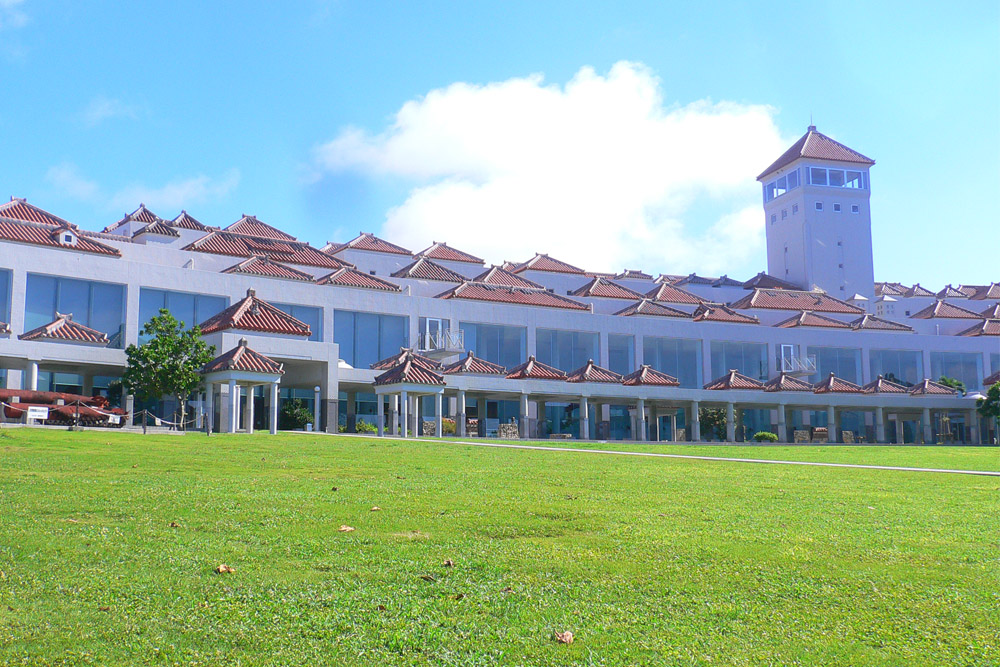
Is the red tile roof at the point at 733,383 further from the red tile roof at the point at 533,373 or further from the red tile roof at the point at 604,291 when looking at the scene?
the red tile roof at the point at 604,291

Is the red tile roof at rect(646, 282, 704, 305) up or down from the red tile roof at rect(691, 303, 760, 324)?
up

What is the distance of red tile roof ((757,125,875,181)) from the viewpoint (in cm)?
8338

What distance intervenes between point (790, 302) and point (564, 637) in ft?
221

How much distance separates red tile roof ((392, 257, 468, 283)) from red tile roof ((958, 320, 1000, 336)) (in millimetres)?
37665

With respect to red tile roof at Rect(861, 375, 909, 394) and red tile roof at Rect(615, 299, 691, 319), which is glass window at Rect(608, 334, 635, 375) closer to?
red tile roof at Rect(615, 299, 691, 319)

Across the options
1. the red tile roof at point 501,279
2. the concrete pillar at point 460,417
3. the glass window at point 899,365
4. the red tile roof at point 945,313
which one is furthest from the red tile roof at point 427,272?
the red tile roof at point 945,313

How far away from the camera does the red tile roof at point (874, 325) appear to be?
66.4 metres

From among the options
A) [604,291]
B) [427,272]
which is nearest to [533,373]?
[427,272]

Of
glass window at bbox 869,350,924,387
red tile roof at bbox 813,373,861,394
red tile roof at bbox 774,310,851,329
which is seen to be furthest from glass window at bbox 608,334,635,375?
glass window at bbox 869,350,924,387

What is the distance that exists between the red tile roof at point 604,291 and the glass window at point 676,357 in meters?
5.70

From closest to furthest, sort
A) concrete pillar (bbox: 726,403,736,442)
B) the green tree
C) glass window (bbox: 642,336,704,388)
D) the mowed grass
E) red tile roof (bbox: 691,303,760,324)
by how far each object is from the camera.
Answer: the mowed grass
the green tree
concrete pillar (bbox: 726,403,736,442)
glass window (bbox: 642,336,704,388)
red tile roof (bbox: 691,303,760,324)

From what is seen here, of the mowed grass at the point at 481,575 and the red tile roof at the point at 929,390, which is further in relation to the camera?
the red tile roof at the point at 929,390

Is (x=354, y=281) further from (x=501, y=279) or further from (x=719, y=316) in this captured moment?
(x=719, y=316)

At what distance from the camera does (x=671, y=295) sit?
2645 inches
